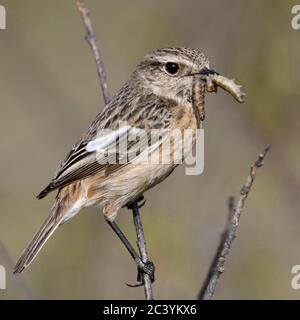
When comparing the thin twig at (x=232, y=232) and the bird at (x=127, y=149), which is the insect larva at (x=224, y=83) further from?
the thin twig at (x=232, y=232)

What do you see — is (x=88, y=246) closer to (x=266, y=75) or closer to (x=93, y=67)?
(x=266, y=75)

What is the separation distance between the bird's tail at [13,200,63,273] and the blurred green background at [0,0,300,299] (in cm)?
64

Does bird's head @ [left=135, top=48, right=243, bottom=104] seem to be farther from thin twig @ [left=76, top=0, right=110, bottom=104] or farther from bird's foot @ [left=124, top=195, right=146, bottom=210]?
bird's foot @ [left=124, top=195, right=146, bottom=210]

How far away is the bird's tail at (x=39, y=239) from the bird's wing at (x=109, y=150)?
7.9 inches

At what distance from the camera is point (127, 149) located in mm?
5988

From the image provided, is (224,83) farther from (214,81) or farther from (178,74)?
(178,74)

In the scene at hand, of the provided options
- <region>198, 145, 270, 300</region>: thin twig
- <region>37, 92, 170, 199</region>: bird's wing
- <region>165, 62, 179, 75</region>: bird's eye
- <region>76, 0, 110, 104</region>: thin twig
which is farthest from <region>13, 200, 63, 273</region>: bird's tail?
<region>198, 145, 270, 300</region>: thin twig

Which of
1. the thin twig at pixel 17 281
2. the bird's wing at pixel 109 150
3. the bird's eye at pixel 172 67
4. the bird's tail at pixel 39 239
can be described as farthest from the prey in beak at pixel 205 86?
the thin twig at pixel 17 281

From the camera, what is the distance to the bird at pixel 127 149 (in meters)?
5.95

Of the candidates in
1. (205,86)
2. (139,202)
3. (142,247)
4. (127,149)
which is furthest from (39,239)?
(205,86)

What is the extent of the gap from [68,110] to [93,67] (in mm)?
2688

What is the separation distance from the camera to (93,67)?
10.2m

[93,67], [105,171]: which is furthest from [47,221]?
[93,67]

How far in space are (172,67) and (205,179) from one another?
1.45 meters
